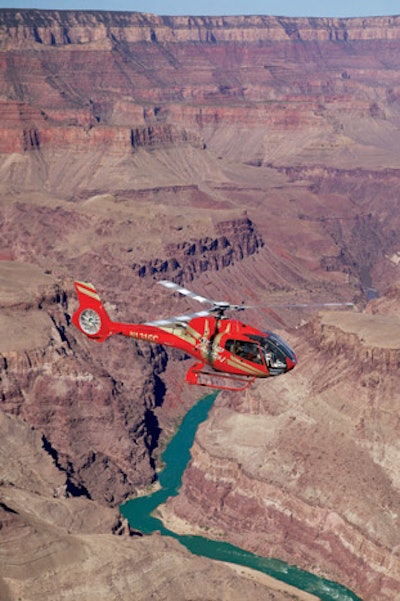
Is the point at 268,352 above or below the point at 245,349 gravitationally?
above

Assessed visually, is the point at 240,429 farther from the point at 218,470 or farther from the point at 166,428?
the point at 166,428

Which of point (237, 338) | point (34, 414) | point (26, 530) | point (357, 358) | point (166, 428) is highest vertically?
point (237, 338)

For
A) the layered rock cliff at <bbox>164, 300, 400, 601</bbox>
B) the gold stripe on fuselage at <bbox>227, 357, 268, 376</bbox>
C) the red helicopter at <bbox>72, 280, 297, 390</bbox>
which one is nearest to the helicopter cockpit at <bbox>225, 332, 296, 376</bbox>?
the red helicopter at <bbox>72, 280, 297, 390</bbox>

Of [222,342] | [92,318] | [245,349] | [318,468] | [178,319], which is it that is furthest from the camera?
[318,468]

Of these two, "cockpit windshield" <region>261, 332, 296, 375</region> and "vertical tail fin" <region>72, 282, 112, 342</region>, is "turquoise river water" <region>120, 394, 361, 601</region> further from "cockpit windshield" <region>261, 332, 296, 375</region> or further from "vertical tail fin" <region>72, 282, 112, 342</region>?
"cockpit windshield" <region>261, 332, 296, 375</region>

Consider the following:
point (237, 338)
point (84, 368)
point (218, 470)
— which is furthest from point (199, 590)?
point (84, 368)

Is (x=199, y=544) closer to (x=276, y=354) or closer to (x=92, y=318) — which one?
(x=92, y=318)

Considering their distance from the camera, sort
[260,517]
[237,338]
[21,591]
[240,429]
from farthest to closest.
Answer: [240,429] < [260,517] < [21,591] < [237,338]

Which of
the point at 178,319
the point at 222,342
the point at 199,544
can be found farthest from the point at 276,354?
the point at 199,544
